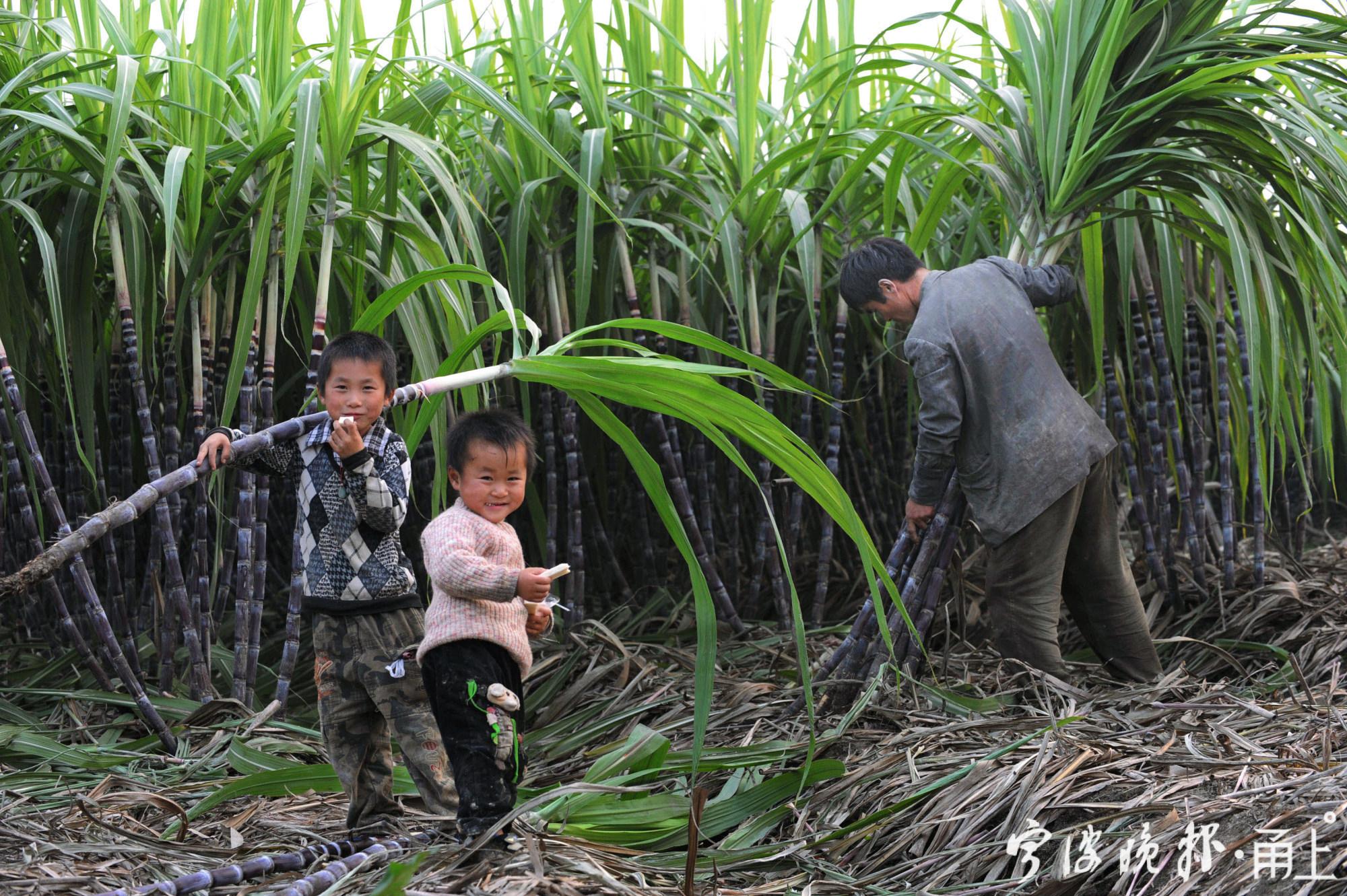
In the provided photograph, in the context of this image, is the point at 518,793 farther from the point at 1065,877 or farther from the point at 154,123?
the point at 154,123

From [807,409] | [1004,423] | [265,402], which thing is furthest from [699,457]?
[265,402]

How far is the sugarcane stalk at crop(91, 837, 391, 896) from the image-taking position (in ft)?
4.39

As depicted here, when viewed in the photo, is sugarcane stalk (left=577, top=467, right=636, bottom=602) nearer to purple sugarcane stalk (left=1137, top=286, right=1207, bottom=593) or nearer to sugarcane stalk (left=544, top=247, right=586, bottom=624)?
sugarcane stalk (left=544, top=247, right=586, bottom=624)

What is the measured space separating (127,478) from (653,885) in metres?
1.49

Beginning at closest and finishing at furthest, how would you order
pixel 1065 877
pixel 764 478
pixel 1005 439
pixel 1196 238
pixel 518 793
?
pixel 1065 877, pixel 518 793, pixel 1005 439, pixel 1196 238, pixel 764 478

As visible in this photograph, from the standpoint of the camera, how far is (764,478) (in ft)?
8.53

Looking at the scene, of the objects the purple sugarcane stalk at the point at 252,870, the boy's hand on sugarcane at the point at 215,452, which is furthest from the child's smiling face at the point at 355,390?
the purple sugarcane stalk at the point at 252,870

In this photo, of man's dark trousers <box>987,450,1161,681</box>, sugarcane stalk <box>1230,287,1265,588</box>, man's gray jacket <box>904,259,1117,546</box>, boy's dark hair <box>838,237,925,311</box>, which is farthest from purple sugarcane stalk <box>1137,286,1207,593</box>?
boy's dark hair <box>838,237,925,311</box>

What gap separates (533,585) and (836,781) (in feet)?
2.25

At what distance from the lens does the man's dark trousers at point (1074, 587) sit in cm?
230

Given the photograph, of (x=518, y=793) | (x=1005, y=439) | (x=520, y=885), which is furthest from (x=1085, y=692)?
(x=520, y=885)

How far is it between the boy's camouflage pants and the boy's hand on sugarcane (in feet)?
1.26

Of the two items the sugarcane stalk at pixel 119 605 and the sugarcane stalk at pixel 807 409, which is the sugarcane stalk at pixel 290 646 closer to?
the sugarcane stalk at pixel 119 605

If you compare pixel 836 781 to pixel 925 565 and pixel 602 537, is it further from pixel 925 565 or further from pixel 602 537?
pixel 602 537
